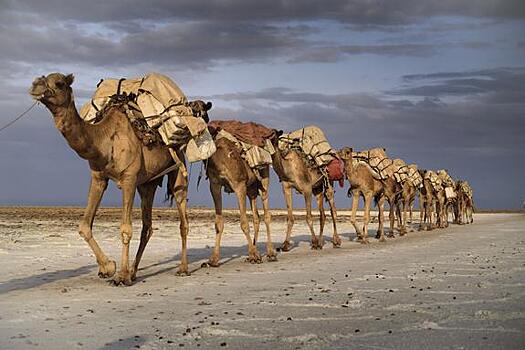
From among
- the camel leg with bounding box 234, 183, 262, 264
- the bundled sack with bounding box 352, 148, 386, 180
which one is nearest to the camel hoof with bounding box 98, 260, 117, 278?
the camel leg with bounding box 234, 183, 262, 264

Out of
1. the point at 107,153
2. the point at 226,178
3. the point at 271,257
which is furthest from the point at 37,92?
the point at 271,257

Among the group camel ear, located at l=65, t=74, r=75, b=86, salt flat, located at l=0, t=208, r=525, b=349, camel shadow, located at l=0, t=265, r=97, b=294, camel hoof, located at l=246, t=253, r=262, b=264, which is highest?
camel ear, located at l=65, t=74, r=75, b=86

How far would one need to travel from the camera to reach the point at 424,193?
3384cm

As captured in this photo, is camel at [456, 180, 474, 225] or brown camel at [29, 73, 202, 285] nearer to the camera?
brown camel at [29, 73, 202, 285]

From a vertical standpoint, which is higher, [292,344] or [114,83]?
[114,83]

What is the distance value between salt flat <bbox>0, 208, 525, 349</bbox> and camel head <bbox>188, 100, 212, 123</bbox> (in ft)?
10.0

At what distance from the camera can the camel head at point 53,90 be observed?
377 inches

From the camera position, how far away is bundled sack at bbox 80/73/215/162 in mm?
11930

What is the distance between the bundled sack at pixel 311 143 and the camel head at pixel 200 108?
562 centimetres

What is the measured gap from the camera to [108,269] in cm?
1148

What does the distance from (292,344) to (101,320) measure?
101 inches

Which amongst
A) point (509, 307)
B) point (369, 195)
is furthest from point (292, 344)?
point (369, 195)

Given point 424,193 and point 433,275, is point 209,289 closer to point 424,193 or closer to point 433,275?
point 433,275

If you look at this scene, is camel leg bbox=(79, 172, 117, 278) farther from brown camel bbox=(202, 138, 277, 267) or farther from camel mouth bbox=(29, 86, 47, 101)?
brown camel bbox=(202, 138, 277, 267)
